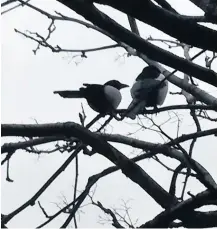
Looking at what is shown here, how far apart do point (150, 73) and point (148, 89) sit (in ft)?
1.40

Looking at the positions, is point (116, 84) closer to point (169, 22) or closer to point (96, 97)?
point (96, 97)

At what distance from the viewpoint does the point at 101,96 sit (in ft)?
17.4

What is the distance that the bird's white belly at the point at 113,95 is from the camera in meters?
5.55

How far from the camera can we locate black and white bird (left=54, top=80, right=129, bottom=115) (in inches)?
185

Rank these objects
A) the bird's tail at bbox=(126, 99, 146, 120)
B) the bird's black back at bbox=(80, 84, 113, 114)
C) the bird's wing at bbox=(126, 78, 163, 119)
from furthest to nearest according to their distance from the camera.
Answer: the bird's wing at bbox=(126, 78, 163, 119), the bird's black back at bbox=(80, 84, 113, 114), the bird's tail at bbox=(126, 99, 146, 120)

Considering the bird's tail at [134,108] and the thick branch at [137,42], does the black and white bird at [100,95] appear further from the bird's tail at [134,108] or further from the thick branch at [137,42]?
the thick branch at [137,42]

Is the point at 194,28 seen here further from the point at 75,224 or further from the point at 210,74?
the point at 75,224

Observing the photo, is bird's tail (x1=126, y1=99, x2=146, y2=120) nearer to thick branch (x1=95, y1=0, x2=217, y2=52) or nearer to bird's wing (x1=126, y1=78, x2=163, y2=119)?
bird's wing (x1=126, y1=78, x2=163, y2=119)

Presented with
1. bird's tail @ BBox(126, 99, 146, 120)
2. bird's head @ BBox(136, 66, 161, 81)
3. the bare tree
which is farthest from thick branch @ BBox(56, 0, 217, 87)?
bird's head @ BBox(136, 66, 161, 81)

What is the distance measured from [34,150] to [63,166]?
4.32ft

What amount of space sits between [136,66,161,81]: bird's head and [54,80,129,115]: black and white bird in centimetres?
57

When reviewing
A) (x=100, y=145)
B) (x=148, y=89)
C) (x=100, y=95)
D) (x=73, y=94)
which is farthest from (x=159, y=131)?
(x=148, y=89)

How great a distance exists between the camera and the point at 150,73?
648cm

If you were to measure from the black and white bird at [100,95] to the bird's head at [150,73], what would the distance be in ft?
1.87
